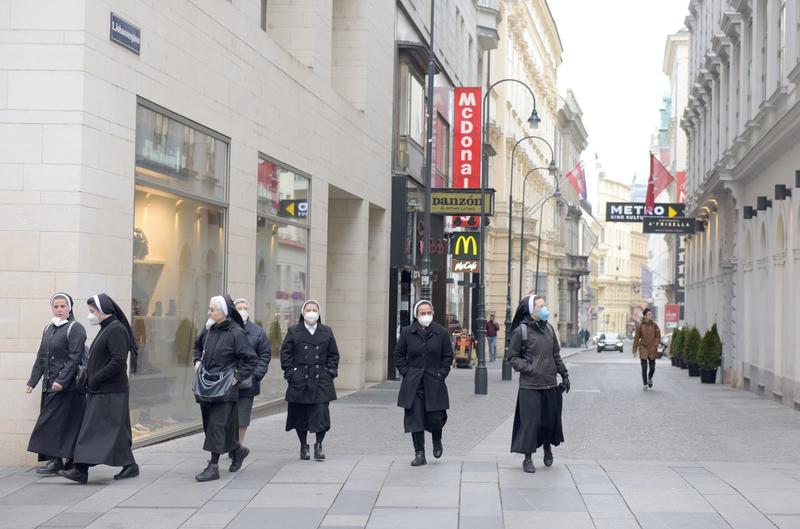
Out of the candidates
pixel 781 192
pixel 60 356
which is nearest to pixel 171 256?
pixel 60 356

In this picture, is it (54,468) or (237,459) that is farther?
(237,459)

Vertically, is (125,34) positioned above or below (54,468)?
above

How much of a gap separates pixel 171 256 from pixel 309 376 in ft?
10.6

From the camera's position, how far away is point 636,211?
46812mm

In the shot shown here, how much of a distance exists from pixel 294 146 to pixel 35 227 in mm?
8734

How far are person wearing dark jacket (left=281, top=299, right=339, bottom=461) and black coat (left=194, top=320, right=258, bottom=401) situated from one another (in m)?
1.25

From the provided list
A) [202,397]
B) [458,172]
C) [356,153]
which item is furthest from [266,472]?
[458,172]

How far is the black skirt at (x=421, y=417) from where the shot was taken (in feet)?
43.8

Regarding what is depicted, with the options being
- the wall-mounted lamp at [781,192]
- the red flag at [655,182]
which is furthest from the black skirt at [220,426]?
the red flag at [655,182]

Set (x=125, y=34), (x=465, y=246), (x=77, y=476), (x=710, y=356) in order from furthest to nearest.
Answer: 1. (x=710, y=356)
2. (x=465, y=246)
3. (x=125, y=34)
4. (x=77, y=476)

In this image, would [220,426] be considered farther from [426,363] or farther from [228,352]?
[426,363]

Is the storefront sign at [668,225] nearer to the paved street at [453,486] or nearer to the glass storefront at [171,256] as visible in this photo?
the paved street at [453,486]

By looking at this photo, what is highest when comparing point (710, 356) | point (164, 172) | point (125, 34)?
point (125, 34)

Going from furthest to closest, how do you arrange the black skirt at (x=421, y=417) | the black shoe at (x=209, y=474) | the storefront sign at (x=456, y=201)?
the storefront sign at (x=456, y=201) < the black skirt at (x=421, y=417) < the black shoe at (x=209, y=474)
